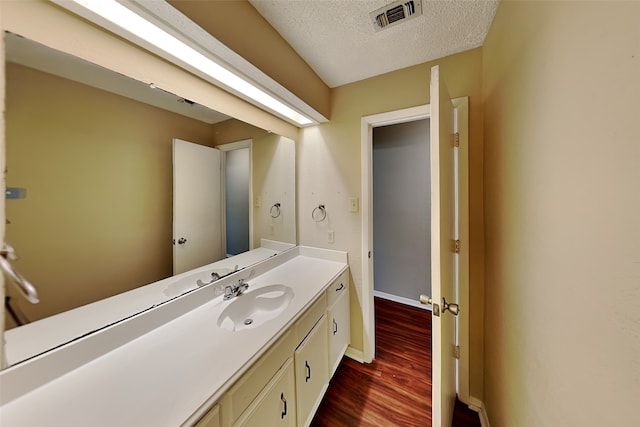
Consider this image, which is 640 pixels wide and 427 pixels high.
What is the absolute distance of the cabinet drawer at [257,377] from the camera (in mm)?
724

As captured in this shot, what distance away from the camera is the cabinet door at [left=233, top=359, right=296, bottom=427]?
2.64 feet

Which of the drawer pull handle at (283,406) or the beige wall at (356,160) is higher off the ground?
the beige wall at (356,160)

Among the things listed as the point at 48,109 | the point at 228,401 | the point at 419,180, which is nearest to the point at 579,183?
the point at 228,401

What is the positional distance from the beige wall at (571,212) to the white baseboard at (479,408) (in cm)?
50

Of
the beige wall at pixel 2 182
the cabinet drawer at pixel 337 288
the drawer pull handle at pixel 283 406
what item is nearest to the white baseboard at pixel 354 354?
the cabinet drawer at pixel 337 288

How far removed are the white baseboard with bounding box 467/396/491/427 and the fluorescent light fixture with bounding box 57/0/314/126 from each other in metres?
2.54

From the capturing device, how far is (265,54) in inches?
44.9

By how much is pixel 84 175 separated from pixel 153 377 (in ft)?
2.59

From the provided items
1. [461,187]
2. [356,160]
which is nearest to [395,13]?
[356,160]

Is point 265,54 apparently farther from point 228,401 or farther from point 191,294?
point 228,401

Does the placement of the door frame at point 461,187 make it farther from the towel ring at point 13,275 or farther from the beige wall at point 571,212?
the towel ring at point 13,275

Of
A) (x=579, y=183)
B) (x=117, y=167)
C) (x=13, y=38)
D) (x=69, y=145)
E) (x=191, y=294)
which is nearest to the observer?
(x=579, y=183)

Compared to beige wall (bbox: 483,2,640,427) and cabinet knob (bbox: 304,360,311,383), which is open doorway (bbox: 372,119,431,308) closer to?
beige wall (bbox: 483,2,640,427)

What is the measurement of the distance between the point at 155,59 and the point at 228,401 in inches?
58.3
